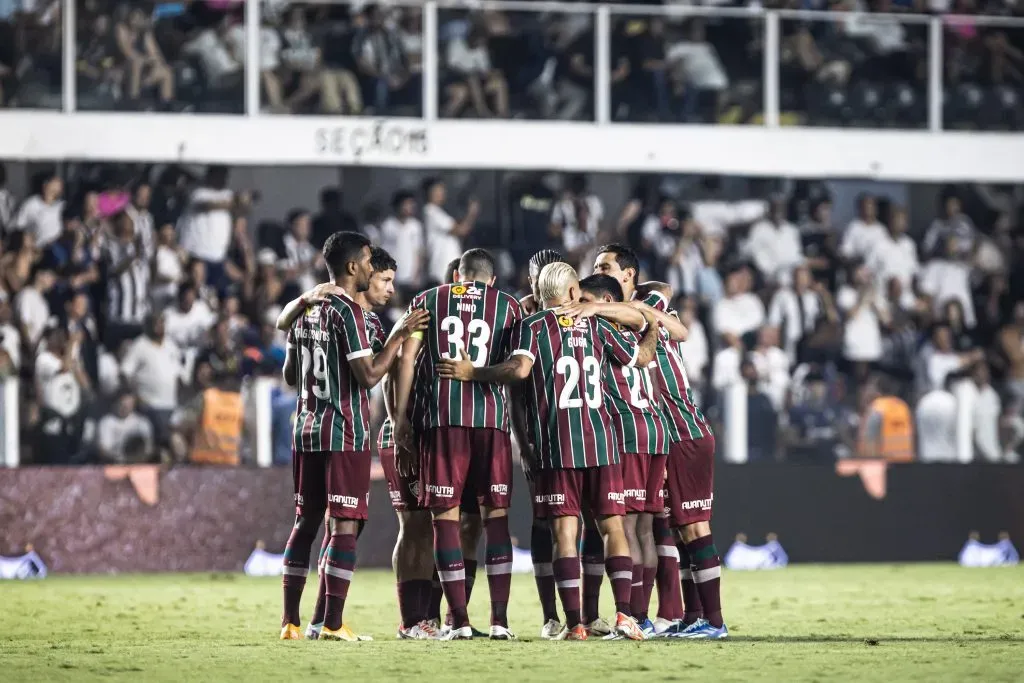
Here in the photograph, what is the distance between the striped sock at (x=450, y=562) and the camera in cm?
888

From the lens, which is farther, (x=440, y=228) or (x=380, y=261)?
(x=440, y=228)

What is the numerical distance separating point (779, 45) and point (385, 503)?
7080mm

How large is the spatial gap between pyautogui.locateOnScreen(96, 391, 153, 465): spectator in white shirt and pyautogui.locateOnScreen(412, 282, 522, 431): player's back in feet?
20.4

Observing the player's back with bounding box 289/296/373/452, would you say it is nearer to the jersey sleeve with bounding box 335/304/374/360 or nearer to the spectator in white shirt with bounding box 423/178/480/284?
the jersey sleeve with bounding box 335/304/374/360

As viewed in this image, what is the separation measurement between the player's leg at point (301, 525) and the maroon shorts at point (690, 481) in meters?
1.85

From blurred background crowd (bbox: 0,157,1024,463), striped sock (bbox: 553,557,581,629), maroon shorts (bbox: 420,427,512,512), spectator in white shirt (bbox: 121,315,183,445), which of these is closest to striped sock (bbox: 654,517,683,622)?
striped sock (bbox: 553,557,581,629)

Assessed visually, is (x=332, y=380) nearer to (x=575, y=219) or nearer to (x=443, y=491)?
(x=443, y=491)

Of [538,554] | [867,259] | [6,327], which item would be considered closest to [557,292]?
[538,554]

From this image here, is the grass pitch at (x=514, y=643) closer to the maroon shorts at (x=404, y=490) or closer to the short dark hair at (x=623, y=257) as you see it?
the maroon shorts at (x=404, y=490)

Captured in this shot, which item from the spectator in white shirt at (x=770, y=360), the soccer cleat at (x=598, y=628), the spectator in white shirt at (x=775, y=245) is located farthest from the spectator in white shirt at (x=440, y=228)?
the soccer cleat at (x=598, y=628)

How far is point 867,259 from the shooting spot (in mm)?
18859

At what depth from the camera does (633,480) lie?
9.23m

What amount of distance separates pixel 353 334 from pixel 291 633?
1571 millimetres

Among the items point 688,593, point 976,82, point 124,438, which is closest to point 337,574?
point 688,593
